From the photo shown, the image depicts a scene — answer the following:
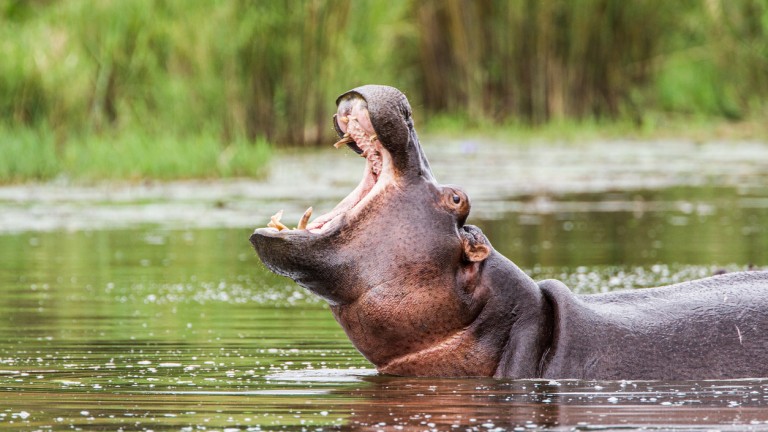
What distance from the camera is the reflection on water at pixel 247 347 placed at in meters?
4.60

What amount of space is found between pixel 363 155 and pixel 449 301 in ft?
1.70

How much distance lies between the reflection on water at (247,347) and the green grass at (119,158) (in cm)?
383

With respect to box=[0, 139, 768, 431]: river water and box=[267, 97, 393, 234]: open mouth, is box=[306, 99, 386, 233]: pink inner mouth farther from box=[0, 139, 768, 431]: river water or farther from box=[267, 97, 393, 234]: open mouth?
box=[0, 139, 768, 431]: river water

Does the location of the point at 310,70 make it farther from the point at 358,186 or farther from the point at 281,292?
the point at 358,186

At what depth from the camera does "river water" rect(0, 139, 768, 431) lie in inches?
184

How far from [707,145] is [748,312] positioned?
696 inches

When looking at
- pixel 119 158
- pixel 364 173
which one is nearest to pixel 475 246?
pixel 364 173

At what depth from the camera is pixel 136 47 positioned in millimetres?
18891

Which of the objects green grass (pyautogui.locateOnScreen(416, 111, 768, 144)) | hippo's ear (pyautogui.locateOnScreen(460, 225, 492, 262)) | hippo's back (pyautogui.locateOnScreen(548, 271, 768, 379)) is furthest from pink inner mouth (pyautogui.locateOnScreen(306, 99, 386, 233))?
green grass (pyautogui.locateOnScreen(416, 111, 768, 144))

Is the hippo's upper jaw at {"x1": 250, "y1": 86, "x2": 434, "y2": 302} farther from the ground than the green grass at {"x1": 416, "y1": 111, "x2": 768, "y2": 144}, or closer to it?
farther from the ground

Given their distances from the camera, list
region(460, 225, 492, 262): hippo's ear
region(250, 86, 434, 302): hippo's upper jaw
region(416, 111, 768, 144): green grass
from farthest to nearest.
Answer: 1. region(416, 111, 768, 144): green grass
2. region(460, 225, 492, 262): hippo's ear
3. region(250, 86, 434, 302): hippo's upper jaw

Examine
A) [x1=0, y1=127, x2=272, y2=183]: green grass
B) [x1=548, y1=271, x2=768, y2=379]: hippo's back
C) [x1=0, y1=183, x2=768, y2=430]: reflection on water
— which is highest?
[x1=548, y1=271, x2=768, y2=379]: hippo's back

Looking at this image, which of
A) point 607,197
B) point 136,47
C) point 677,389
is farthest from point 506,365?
point 136,47

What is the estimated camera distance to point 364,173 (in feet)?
16.6
